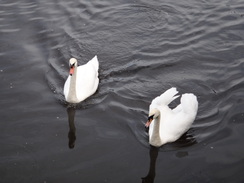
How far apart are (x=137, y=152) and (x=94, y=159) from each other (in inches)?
Answer: 39.9

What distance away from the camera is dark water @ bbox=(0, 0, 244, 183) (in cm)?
984

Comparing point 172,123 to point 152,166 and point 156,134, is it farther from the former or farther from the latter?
point 152,166

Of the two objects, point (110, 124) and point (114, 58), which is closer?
point (110, 124)

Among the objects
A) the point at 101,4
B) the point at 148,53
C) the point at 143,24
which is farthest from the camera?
the point at 101,4

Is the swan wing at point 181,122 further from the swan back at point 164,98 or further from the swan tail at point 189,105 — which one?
the swan back at point 164,98

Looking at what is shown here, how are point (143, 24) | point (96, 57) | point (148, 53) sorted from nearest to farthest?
1. point (96, 57)
2. point (148, 53)
3. point (143, 24)

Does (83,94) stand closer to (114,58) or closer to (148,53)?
(114,58)

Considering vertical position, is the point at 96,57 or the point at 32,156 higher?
the point at 96,57

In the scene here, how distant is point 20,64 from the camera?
13391mm

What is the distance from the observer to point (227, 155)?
1002 cm

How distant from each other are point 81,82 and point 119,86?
1.08 meters

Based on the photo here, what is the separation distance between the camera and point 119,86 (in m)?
12.4

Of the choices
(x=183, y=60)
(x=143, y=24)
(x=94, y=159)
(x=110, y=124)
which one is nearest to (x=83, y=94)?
(x=110, y=124)

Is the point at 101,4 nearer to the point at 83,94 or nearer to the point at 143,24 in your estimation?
the point at 143,24
